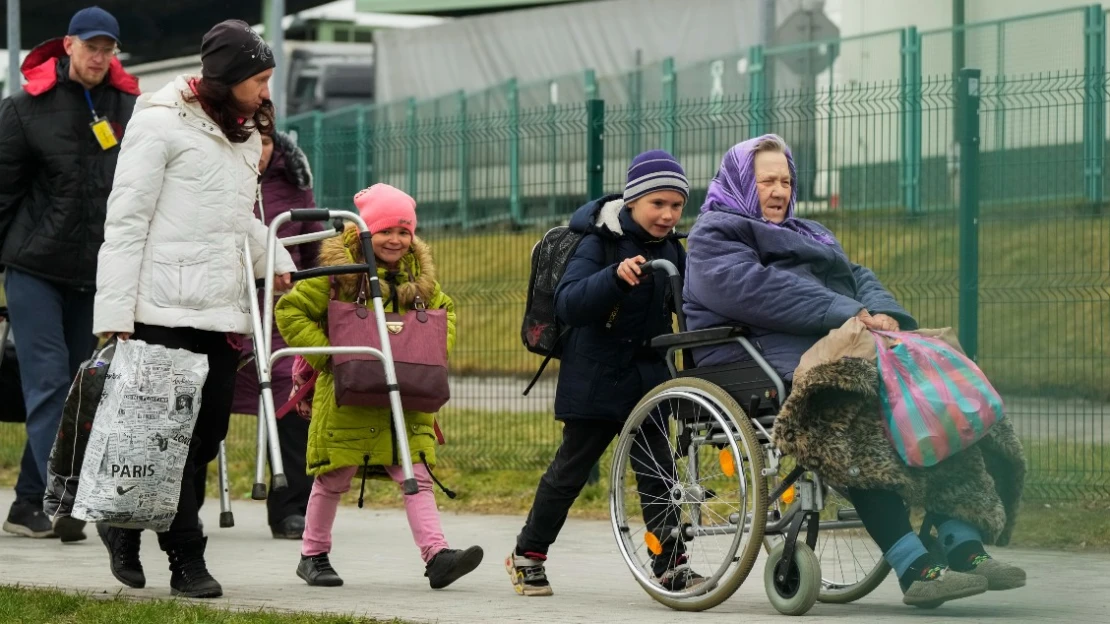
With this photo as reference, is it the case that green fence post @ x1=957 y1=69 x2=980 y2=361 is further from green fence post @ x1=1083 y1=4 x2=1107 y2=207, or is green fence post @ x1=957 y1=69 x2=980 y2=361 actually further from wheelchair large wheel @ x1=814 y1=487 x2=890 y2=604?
wheelchair large wheel @ x1=814 y1=487 x2=890 y2=604

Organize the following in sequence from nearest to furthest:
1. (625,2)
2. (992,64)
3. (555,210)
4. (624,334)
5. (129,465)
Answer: (129,465) < (624,334) < (992,64) < (555,210) < (625,2)

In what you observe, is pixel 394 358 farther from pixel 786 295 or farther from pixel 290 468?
pixel 290 468

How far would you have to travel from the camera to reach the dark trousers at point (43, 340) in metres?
7.77

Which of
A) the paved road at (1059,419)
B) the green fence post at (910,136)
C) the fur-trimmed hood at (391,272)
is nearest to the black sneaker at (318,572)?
the fur-trimmed hood at (391,272)

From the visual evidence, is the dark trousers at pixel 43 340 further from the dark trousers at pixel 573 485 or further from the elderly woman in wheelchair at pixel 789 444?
the elderly woman in wheelchair at pixel 789 444

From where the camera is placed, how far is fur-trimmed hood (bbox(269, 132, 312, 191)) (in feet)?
28.0

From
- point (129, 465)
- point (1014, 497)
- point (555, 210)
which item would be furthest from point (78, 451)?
point (555, 210)

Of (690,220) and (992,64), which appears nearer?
(992,64)

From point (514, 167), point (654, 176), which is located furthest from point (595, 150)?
point (654, 176)

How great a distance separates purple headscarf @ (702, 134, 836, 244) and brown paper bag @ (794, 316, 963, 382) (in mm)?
704

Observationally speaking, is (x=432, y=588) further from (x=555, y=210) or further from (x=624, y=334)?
(x=555, y=210)

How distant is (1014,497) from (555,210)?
207 inches

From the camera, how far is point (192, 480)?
6.25 m

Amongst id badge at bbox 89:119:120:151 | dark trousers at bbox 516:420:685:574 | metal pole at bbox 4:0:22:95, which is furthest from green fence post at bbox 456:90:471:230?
metal pole at bbox 4:0:22:95
